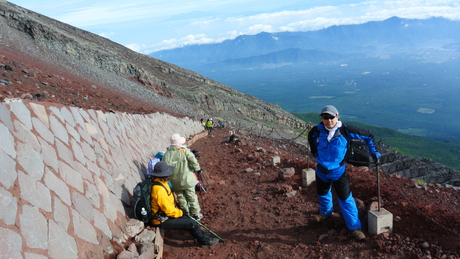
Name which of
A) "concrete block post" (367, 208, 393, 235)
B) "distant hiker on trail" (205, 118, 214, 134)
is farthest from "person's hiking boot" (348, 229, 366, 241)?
"distant hiker on trail" (205, 118, 214, 134)

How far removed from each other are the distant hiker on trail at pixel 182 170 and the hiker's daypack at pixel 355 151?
2.72 meters

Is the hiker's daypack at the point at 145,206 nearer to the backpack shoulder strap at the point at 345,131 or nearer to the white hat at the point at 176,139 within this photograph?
the white hat at the point at 176,139

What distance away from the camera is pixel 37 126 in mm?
4805

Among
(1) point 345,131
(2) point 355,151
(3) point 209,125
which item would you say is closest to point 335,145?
(1) point 345,131

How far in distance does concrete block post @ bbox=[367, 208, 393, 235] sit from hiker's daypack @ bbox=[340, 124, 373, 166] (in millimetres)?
883

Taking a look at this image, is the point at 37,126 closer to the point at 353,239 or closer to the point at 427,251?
the point at 353,239

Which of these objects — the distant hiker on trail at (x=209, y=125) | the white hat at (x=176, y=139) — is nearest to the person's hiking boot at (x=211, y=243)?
the white hat at (x=176, y=139)

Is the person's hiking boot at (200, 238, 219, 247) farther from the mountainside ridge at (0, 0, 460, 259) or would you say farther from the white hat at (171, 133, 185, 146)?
the white hat at (171, 133, 185, 146)

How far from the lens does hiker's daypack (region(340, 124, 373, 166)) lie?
4.93 meters

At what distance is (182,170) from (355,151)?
3.21m

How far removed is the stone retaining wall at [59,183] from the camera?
3.46 meters

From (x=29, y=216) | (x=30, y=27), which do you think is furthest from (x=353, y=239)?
(x=30, y=27)

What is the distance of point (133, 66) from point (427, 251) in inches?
1546

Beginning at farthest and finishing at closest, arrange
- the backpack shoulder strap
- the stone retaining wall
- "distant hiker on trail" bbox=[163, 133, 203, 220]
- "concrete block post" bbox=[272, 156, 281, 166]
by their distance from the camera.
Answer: "concrete block post" bbox=[272, 156, 281, 166] < "distant hiker on trail" bbox=[163, 133, 203, 220] < the backpack shoulder strap < the stone retaining wall
